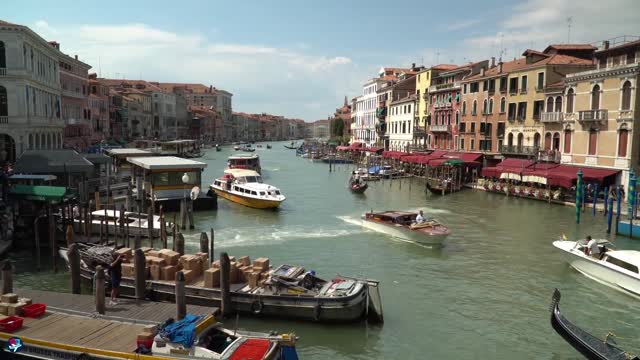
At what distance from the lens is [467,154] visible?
50875 millimetres

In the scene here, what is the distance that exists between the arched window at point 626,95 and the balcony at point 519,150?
8.91 m

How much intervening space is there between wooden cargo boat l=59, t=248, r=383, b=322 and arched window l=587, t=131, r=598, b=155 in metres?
27.7

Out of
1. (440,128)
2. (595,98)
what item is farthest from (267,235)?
(440,128)

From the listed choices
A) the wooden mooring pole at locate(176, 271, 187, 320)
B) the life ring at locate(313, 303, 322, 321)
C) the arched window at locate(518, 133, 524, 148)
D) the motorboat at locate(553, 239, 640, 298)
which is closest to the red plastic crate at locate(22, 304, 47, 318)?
the wooden mooring pole at locate(176, 271, 187, 320)

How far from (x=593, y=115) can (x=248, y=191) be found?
23.7m

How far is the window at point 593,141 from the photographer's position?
116 ft

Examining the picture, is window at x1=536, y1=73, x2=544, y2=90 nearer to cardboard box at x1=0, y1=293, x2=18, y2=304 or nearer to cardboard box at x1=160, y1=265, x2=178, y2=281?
cardboard box at x1=160, y1=265, x2=178, y2=281

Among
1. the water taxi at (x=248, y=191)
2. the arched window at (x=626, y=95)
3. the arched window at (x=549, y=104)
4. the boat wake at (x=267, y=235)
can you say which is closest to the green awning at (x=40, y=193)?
the boat wake at (x=267, y=235)

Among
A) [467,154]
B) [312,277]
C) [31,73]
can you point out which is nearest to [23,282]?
[312,277]

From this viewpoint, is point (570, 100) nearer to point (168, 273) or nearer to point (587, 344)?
point (587, 344)

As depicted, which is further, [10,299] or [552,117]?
[552,117]

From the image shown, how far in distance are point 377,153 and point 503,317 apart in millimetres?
63689

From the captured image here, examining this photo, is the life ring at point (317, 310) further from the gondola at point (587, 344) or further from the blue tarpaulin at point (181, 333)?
the gondola at point (587, 344)

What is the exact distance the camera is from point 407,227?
923 inches
